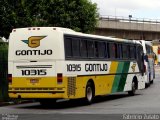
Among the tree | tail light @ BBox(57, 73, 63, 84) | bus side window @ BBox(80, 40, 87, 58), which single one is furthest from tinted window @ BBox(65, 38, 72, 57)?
the tree

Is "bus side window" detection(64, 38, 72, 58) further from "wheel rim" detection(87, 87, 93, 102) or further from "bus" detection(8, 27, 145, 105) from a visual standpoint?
"wheel rim" detection(87, 87, 93, 102)

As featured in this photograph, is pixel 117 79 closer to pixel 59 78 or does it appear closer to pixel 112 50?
pixel 112 50

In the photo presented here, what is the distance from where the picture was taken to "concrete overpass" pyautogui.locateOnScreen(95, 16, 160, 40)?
67875mm

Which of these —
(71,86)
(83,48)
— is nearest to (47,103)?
(71,86)

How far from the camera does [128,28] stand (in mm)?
71062

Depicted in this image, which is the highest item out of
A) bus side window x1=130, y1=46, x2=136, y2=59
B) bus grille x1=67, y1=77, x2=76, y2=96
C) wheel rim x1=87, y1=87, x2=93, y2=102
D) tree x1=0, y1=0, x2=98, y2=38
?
tree x1=0, y1=0, x2=98, y2=38

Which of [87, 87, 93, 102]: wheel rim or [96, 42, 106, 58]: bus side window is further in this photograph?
[96, 42, 106, 58]: bus side window

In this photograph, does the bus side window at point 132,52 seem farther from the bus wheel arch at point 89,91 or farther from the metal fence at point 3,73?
the metal fence at point 3,73

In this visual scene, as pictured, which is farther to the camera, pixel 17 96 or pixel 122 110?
pixel 17 96

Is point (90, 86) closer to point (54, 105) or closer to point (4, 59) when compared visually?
point (54, 105)

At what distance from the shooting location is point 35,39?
2011 cm

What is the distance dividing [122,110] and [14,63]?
455 centimetres

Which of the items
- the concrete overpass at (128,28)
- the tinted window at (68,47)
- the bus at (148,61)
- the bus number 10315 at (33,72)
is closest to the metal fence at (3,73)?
the bus number 10315 at (33,72)

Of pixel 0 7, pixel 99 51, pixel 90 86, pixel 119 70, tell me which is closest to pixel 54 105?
pixel 90 86
